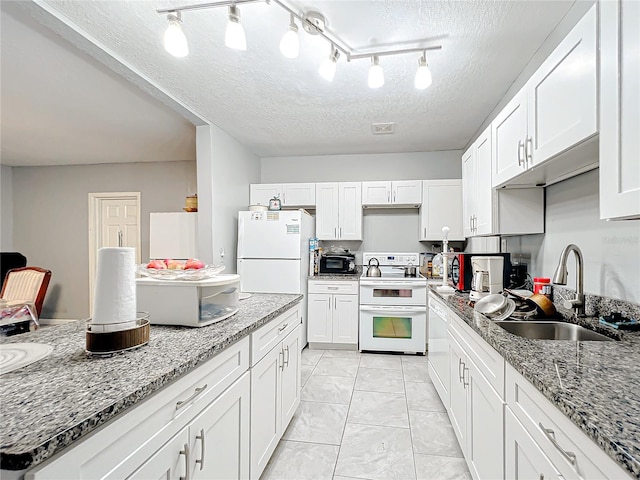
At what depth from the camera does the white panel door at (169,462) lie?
83 centimetres

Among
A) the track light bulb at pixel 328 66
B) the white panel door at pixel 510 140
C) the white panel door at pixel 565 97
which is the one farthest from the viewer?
the track light bulb at pixel 328 66

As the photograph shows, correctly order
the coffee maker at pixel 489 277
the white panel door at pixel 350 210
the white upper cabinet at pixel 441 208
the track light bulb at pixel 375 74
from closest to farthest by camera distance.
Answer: the track light bulb at pixel 375 74 → the coffee maker at pixel 489 277 → the white upper cabinet at pixel 441 208 → the white panel door at pixel 350 210

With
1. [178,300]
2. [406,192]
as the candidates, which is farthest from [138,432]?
[406,192]

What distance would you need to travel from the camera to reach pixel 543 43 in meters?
2.02

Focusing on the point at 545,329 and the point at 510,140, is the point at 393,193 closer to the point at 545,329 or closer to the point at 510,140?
the point at 510,140

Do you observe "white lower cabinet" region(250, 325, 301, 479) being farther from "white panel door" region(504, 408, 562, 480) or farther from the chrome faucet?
the chrome faucet

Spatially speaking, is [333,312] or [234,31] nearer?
[234,31]

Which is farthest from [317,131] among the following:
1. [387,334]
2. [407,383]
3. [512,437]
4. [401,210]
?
[512,437]

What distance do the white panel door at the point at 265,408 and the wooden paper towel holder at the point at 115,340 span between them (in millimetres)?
581

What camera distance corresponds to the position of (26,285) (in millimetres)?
4340

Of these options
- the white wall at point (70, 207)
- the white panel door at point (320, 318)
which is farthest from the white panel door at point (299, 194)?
the white wall at point (70, 207)

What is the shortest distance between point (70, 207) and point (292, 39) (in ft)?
17.9

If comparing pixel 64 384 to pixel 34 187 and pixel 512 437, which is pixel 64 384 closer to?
pixel 512 437

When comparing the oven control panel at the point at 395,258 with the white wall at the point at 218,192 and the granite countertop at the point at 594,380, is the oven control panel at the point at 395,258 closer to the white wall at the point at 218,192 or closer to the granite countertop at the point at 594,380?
the white wall at the point at 218,192
